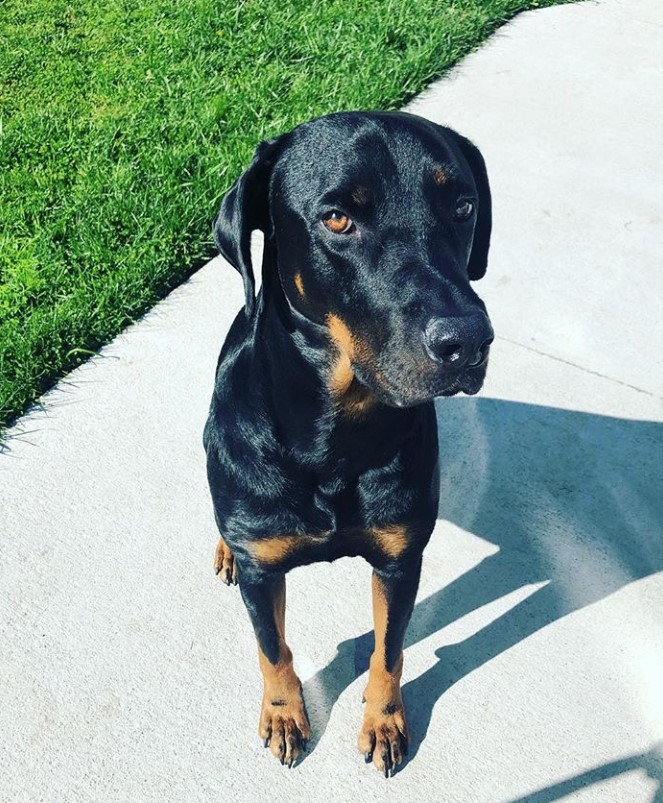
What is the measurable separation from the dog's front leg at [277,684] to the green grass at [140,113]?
1708 mm

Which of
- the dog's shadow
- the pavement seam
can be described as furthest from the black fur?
the pavement seam

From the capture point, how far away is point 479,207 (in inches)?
109

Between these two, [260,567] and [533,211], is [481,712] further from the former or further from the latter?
[533,211]

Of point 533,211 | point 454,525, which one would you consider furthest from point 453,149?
point 533,211

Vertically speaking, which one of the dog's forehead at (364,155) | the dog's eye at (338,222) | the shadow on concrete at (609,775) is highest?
the dog's forehead at (364,155)

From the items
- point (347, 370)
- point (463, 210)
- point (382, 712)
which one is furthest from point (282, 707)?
point (463, 210)

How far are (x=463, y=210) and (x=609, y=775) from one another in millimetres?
1839

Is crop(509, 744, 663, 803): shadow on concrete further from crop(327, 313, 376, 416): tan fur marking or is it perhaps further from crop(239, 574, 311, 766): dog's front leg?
crop(327, 313, 376, 416): tan fur marking

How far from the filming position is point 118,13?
6441mm

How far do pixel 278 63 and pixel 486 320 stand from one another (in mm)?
4364

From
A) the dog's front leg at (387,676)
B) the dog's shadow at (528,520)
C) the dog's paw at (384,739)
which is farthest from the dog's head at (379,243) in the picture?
the dog's shadow at (528,520)

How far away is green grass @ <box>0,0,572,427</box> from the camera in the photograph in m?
4.52

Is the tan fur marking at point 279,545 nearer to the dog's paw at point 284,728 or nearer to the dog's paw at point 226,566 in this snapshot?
the dog's paw at point 284,728

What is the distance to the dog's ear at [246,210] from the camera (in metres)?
2.46
